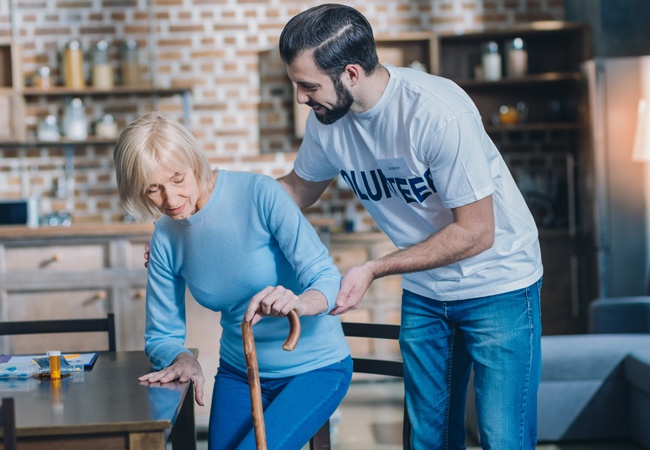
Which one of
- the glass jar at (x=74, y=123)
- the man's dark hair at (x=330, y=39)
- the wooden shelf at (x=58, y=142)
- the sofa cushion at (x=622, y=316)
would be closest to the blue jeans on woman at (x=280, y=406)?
the man's dark hair at (x=330, y=39)

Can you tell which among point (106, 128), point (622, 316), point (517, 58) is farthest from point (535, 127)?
point (106, 128)

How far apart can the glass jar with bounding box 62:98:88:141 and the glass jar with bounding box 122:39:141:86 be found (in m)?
0.35

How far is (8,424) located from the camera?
1.33m

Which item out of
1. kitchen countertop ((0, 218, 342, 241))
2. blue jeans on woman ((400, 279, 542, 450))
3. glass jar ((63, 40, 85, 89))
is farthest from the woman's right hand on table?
glass jar ((63, 40, 85, 89))

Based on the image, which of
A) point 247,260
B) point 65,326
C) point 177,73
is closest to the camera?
point 247,260

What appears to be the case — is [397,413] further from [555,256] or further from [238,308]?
[238,308]

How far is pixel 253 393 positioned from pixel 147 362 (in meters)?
0.45

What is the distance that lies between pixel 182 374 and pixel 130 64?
3903mm

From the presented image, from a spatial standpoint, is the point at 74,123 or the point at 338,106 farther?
the point at 74,123

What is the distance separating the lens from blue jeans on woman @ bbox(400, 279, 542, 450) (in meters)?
1.83

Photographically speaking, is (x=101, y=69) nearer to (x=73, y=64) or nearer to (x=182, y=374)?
(x=73, y=64)

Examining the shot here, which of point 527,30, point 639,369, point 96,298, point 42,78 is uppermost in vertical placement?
point 527,30

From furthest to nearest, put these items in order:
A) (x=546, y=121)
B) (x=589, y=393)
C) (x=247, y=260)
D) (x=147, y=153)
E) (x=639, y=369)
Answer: (x=546, y=121) < (x=589, y=393) < (x=639, y=369) < (x=247, y=260) < (x=147, y=153)

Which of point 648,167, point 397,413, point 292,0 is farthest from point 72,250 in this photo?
point 648,167
